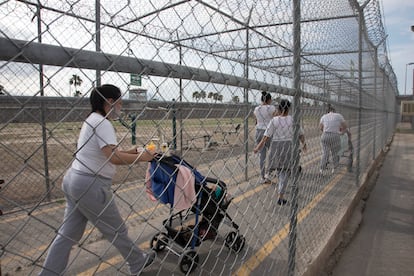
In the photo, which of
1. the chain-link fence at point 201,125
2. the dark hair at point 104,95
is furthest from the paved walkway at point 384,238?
→ the dark hair at point 104,95

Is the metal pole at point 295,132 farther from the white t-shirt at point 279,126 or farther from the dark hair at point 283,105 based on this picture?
the white t-shirt at point 279,126

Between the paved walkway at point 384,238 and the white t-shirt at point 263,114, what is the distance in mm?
2444

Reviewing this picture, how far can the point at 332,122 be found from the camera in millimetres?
6723

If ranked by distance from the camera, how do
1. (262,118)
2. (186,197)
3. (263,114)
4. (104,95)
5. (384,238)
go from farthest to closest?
(262,118) < (263,114) < (384,238) < (186,197) < (104,95)

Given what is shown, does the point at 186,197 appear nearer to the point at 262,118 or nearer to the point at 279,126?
the point at 279,126

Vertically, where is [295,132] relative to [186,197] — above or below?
above

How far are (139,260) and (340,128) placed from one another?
5359 millimetres

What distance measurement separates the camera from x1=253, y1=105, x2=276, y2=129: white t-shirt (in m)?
6.01

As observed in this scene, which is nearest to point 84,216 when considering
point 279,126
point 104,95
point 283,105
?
point 104,95

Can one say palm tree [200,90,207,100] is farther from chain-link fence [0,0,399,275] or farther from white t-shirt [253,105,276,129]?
white t-shirt [253,105,276,129]

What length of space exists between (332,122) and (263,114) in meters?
1.76

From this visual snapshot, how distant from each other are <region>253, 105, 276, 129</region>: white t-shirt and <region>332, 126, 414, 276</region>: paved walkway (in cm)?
244

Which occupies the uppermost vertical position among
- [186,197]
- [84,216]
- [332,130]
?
[332,130]

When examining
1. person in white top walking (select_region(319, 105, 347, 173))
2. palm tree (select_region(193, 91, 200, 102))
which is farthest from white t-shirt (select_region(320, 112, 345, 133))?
palm tree (select_region(193, 91, 200, 102))
